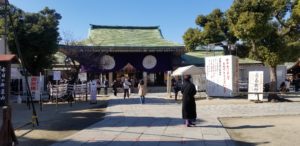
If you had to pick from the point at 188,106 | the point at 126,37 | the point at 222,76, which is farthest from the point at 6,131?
the point at 126,37

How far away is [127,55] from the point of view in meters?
42.0

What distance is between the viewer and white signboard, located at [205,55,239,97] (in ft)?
86.1

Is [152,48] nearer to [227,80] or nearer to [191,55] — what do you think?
[191,55]

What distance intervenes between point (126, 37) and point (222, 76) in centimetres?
1843

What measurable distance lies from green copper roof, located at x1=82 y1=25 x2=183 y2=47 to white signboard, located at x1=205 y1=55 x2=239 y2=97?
12348 millimetres

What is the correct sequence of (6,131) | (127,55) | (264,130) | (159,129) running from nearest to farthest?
(6,131)
(264,130)
(159,129)
(127,55)

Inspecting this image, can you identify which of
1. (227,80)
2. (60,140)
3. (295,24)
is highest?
(295,24)

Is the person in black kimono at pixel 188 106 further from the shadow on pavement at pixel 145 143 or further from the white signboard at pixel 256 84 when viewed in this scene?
the white signboard at pixel 256 84

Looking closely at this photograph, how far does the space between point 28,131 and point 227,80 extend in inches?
625

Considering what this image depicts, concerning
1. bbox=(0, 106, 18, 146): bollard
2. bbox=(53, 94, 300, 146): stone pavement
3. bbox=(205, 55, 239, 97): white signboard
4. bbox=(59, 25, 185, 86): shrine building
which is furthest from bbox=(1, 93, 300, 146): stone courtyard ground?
bbox=(59, 25, 185, 86): shrine building

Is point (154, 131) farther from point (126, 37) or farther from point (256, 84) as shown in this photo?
point (126, 37)

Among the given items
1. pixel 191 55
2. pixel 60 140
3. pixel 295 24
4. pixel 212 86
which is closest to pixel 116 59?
pixel 191 55

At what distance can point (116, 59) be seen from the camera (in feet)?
137

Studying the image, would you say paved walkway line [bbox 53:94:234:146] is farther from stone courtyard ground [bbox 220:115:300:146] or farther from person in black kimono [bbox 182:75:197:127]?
stone courtyard ground [bbox 220:115:300:146]
